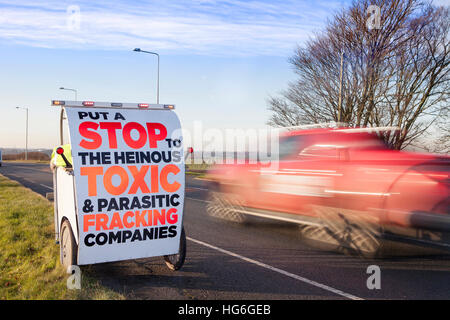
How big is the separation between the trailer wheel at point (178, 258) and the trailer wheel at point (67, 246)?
4.22 feet

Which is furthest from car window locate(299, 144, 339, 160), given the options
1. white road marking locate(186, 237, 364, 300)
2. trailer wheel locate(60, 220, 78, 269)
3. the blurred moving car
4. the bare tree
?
the bare tree

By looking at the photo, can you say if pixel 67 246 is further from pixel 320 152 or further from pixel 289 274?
pixel 320 152

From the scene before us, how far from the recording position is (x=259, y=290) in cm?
464

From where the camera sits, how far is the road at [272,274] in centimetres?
455

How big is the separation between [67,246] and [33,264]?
3.29 feet

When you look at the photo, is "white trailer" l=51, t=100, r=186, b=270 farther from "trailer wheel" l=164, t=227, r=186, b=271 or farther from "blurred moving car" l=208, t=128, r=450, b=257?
"blurred moving car" l=208, t=128, r=450, b=257

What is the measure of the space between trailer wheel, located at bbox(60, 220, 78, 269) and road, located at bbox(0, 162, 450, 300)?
0.44 m

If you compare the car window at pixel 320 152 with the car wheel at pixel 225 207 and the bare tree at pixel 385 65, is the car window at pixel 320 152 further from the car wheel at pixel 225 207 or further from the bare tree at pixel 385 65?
the bare tree at pixel 385 65

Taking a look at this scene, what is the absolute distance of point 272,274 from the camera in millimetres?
5246

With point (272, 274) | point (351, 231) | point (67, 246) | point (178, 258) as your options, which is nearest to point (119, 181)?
point (67, 246)

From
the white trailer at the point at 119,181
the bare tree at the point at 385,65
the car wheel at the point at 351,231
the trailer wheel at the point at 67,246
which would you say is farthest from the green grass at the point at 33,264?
the bare tree at the point at 385,65

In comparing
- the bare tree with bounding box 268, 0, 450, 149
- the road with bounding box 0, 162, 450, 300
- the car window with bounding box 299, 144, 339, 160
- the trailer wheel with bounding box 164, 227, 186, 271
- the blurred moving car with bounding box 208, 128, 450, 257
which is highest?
the bare tree with bounding box 268, 0, 450, 149

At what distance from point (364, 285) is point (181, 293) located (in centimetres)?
224

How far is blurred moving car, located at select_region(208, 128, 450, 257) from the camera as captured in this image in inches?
211
